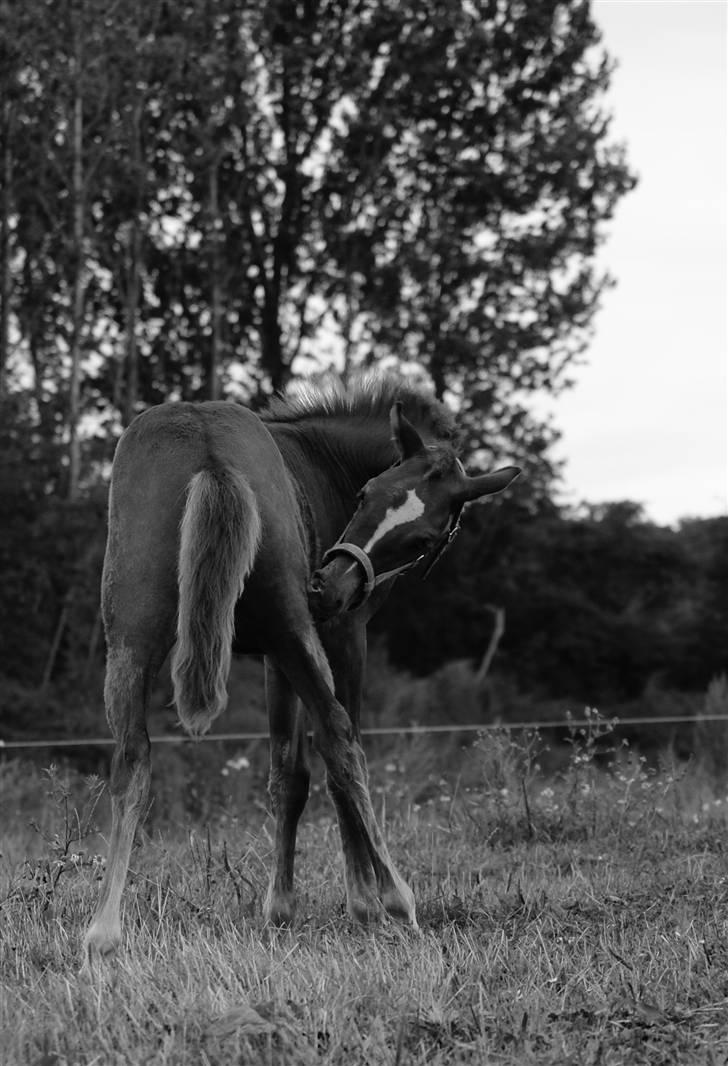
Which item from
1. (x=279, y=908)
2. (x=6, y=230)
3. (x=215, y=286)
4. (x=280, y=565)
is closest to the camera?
(x=280, y=565)

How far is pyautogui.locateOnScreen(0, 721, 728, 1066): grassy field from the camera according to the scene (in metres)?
3.54

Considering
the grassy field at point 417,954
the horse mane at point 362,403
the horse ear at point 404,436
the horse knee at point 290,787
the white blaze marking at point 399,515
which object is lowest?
the grassy field at point 417,954

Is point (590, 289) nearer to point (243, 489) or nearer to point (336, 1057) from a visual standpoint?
point (243, 489)

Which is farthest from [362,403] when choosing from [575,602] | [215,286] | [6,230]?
[575,602]

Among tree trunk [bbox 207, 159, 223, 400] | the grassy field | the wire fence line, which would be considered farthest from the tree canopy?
the grassy field

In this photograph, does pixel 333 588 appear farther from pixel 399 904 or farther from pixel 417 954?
pixel 417 954

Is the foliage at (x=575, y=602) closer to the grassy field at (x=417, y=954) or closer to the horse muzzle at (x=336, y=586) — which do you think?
the grassy field at (x=417, y=954)

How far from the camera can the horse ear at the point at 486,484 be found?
5.78 metres

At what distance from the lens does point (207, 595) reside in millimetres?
4691

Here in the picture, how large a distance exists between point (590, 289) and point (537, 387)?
1.96 meters

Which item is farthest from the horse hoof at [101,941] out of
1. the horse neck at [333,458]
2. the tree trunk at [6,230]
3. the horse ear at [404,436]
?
the tree trunk at [6,230]

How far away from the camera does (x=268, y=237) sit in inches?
954

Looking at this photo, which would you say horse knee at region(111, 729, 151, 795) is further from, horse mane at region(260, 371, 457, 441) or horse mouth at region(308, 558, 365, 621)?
horse mane at region(260, 371, 457, 441)

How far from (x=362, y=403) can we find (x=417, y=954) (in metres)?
2.60
